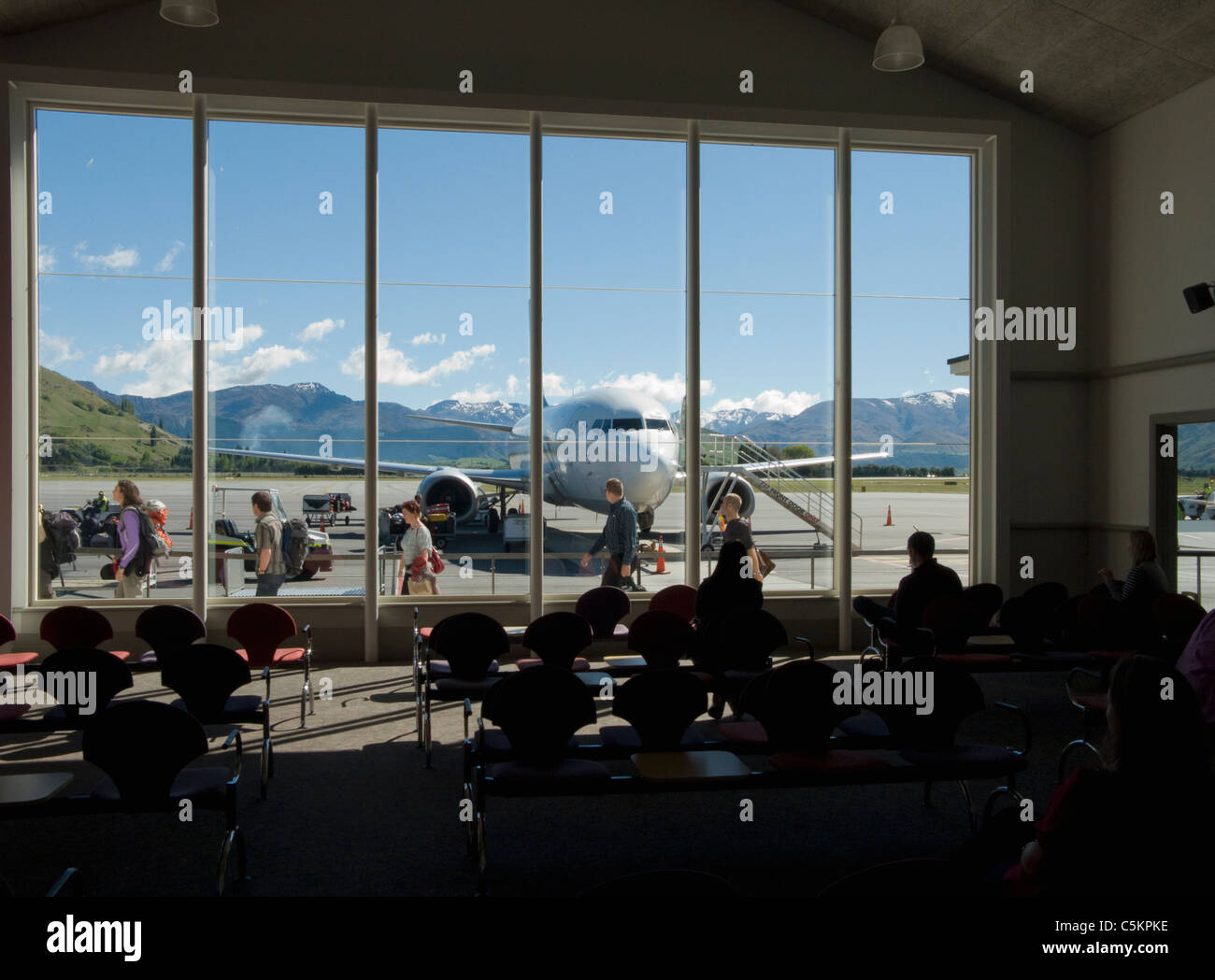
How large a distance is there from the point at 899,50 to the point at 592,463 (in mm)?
5342

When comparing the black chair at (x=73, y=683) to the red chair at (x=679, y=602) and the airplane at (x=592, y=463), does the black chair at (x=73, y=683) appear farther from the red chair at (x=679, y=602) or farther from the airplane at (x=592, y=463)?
the airplane at (x=592, y=463)

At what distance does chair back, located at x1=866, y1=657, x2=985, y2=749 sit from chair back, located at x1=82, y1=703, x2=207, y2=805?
9.49 feet

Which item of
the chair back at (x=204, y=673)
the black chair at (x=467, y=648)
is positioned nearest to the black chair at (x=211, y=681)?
the chair back at (x=204, y=673)

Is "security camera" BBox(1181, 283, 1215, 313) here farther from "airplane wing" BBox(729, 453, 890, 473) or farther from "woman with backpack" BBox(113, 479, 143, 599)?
"woman with backpack" BBox(113, 479, 143, 599)

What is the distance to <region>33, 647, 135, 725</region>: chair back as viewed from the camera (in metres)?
4.38

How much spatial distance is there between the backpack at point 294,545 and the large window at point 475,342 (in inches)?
1.7

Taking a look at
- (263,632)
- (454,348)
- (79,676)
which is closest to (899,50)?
(454,348)

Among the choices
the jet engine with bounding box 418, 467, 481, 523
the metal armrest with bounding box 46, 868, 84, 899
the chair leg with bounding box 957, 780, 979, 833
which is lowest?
the chair leg with bounding box 957, 780, 979, 833

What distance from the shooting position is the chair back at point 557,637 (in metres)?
5.57

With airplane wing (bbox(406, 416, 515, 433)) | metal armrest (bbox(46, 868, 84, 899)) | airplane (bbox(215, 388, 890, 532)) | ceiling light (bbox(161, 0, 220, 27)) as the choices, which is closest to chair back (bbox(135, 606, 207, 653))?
airplane (bbox(215, 388, 890, 532))

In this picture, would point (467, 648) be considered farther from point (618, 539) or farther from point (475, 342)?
point (475, 342)
